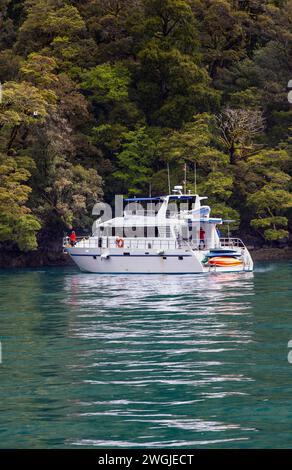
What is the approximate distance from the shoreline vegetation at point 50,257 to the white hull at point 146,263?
516 inches

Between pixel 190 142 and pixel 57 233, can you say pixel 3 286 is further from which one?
pixel 190 142

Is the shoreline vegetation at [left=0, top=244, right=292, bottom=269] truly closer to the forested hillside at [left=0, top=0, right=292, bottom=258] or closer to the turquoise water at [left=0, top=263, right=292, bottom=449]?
the forested hillside at [left=0, top=0, right=292, bottom=258]

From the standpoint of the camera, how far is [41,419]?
18578mm

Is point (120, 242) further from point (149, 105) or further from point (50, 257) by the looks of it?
point (149, 105)

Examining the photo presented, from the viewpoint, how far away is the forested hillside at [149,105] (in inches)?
2781

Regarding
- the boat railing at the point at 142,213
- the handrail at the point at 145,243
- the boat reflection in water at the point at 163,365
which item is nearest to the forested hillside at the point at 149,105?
the boat railing at the point at 142,213

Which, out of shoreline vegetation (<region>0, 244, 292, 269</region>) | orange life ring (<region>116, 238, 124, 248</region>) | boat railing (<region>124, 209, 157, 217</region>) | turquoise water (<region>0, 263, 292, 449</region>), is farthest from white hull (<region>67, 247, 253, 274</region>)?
turquoise water (<region>0, 263, 292, 449</region>)

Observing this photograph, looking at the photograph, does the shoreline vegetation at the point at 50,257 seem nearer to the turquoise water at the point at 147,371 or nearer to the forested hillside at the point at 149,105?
the forested hillside at the point at 149,105

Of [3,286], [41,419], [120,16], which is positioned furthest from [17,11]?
[41,419]

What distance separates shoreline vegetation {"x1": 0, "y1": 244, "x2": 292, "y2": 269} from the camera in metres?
71.5

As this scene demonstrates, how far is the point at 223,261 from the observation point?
57062mm

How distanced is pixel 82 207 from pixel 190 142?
10.0 meters

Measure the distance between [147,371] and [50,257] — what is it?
50391mm

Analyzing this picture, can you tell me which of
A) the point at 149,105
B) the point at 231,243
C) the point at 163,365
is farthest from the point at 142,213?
the point at 163,365
